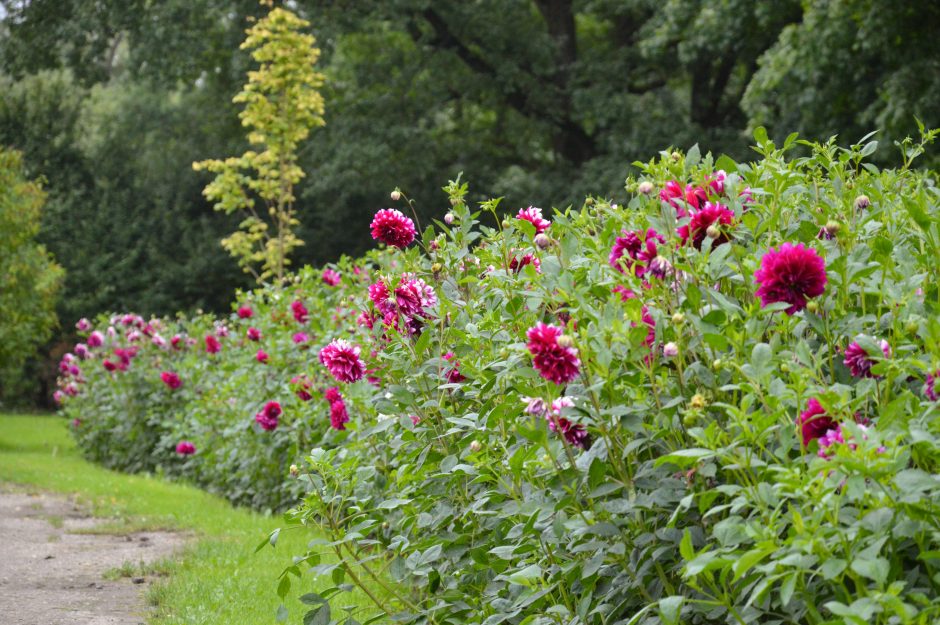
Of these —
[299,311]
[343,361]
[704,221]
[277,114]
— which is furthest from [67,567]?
[277,114]

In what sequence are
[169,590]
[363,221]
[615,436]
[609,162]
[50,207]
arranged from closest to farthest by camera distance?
[615,436] → [169,590] → [609,162] → [50,207] → [363,221]

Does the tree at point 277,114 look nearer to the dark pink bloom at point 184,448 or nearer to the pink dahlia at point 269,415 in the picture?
the dark pink bloom at point 184,448

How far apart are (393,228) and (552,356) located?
4.30ft

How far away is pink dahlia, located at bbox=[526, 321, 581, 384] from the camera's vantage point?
7.72 ft

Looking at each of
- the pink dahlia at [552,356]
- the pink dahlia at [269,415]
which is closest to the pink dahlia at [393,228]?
the pink dahlia at [552,356]

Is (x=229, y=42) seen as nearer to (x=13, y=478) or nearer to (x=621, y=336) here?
(x=13, y=478)

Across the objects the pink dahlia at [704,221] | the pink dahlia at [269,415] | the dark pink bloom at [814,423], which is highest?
the pink dahlia at [704,221]

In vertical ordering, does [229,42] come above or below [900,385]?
above

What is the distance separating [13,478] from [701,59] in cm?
1411

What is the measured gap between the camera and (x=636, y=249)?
2.75m

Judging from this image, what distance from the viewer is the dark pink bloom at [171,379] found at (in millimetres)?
9164

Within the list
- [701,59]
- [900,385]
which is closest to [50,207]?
[701,59]

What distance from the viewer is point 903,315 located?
2441 millimetres

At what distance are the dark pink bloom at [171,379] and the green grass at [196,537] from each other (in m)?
0.80
